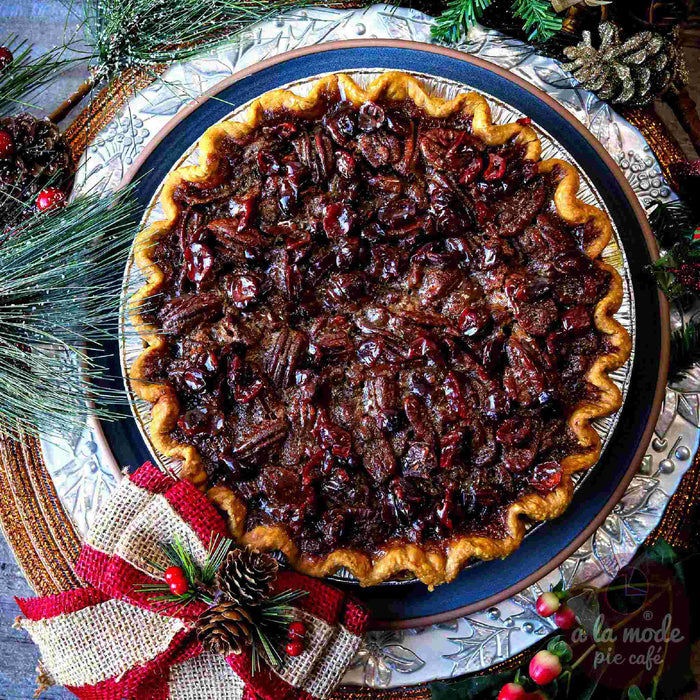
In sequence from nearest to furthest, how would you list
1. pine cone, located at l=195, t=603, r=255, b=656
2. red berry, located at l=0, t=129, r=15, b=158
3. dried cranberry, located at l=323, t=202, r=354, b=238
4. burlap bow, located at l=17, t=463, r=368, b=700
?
pine cone, located at l=195, t=603, r=255, b=656, burlap bow, located at l=17, t=463, r=368, b=700, dried cranberry, located at l=323, t=202, r=354, b=238, red berry, located at l=0, t=129, r=15, b=158

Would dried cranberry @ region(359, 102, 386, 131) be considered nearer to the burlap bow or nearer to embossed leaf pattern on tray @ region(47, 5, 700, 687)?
embossed leaf pattern on tray @ region(47, 5, 700, 687)

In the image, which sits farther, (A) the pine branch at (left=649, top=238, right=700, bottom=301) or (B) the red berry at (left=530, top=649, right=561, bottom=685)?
(A) the pine branch at (left=649, top=238, right=700, bottom=301)

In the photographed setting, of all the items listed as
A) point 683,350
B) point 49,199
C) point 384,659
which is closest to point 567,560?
point 384,659

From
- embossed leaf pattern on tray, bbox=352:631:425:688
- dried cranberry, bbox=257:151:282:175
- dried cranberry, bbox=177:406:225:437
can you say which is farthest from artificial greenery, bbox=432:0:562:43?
embossed leaf pattern on tray, bbox=352:631:425:688

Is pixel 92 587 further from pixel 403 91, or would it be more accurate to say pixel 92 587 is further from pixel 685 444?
pixel 685 444

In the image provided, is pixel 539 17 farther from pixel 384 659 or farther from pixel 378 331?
pixel 384 659

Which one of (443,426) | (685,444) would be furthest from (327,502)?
(685,444)

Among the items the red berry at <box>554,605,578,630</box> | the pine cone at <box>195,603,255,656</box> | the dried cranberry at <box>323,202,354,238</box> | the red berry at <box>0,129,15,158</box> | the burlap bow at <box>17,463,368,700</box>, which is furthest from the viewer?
the red berry at <box>0,129,15,158</box>

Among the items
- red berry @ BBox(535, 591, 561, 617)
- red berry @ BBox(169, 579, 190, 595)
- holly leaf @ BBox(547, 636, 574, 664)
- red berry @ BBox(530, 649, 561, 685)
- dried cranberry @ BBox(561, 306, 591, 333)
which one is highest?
dried cranberry @ BBox(561, 306, 591, 333)

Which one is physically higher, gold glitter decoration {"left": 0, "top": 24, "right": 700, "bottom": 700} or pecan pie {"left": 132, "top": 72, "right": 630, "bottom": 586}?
pecan pie {"left": 132, "top": 72, "right": 630, "bottom": 586}
